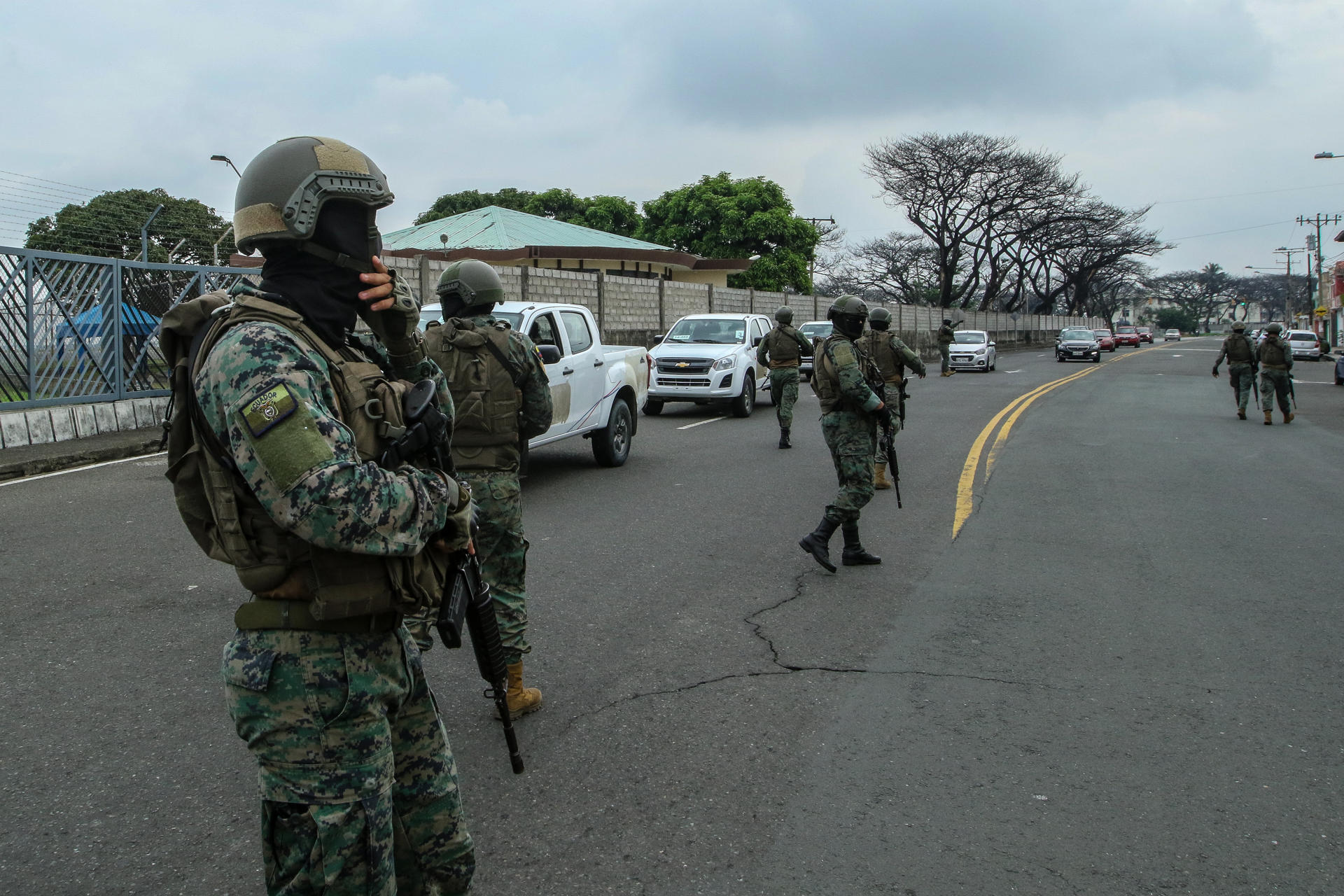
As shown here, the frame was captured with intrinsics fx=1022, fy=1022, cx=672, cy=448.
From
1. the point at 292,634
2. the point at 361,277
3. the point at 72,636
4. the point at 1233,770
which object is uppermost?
the point at 361,277

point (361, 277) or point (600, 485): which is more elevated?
point (361, 277)

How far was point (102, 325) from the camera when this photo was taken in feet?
40.2

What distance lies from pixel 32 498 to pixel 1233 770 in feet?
30.1

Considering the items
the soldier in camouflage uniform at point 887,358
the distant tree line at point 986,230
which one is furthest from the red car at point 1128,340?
the soldier in camouflage uniform at point 887,358

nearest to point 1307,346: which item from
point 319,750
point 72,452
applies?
point 72,452

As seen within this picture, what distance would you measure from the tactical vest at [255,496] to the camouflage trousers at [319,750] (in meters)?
0.11

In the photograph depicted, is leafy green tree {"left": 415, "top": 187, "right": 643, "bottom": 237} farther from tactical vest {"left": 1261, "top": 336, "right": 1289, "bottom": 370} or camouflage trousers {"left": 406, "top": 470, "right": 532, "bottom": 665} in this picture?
camouflage trousers {"left": 406, "top": 470, "right": 532, "bottom": 665}

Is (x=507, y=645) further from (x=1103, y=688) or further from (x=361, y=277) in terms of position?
(x=1103, y=688)

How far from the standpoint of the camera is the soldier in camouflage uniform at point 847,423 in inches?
253

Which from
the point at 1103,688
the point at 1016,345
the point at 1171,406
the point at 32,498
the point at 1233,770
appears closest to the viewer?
the point at 1233,770

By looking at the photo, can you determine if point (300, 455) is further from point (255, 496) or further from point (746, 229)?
point (746, 229)

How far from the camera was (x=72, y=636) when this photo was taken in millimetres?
5168

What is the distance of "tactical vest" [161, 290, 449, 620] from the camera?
1991 millimetres

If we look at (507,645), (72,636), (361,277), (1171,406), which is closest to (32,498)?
(72,636)
